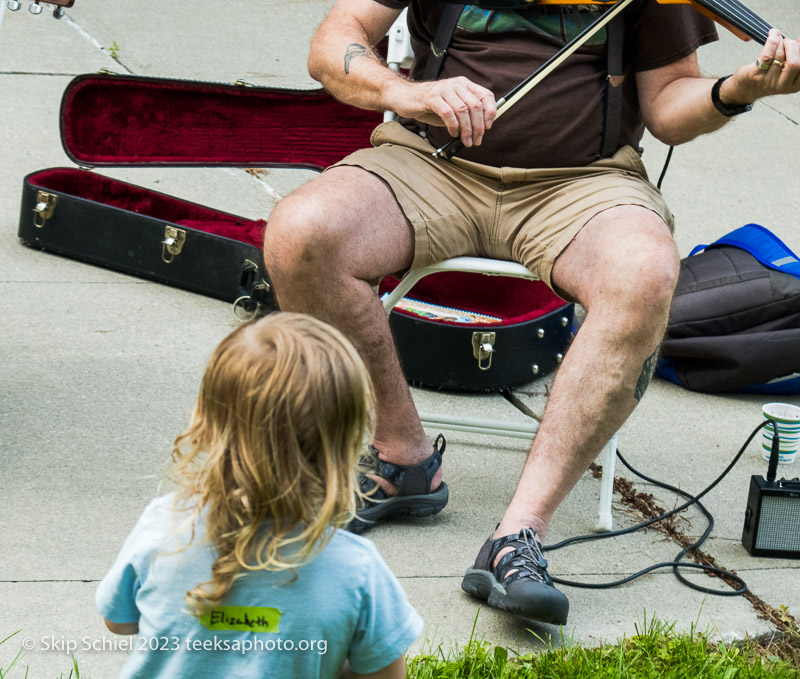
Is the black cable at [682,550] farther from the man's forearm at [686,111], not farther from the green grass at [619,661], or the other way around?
the man's forearm at [686,111]

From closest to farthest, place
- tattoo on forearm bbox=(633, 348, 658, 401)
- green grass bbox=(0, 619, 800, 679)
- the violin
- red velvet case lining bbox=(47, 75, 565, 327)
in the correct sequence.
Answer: green grass bbox=(0, 619, 800, 679) → tattoo on forearm bbox=(633, 348, 658, 401) → the violin → red velvet case lining bbox=(47, 75, 565, 327)

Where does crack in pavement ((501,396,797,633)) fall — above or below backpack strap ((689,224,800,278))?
below

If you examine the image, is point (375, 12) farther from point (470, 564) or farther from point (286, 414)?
point (286, 414)

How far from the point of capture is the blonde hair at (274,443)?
1153 millimetres

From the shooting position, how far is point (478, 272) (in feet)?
7.55

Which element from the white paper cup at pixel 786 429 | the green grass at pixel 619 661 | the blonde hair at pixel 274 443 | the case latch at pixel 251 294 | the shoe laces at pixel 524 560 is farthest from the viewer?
the case latch at pixel 251 294

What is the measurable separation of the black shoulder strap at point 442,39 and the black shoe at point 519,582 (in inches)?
41.8

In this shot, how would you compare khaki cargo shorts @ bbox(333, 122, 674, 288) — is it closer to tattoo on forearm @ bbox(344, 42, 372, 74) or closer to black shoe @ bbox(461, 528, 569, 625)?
tattoo on forearm @ bbox(344, 42, 372, 74)

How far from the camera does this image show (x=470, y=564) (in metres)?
2.17

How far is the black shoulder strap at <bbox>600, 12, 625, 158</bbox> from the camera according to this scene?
2375 millimetres

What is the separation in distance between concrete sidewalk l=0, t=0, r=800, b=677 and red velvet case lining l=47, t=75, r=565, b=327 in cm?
35

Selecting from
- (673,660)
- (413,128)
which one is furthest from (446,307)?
(673,660)

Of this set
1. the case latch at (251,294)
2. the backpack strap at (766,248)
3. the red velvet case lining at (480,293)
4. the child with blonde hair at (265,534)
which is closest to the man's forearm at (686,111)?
the backpack strap at (766,248)

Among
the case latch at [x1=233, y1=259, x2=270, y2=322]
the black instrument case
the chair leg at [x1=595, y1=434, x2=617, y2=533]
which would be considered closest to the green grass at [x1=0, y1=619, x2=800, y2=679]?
the chair leg at [x1=595, y1=434, x2=617, y2=533]
